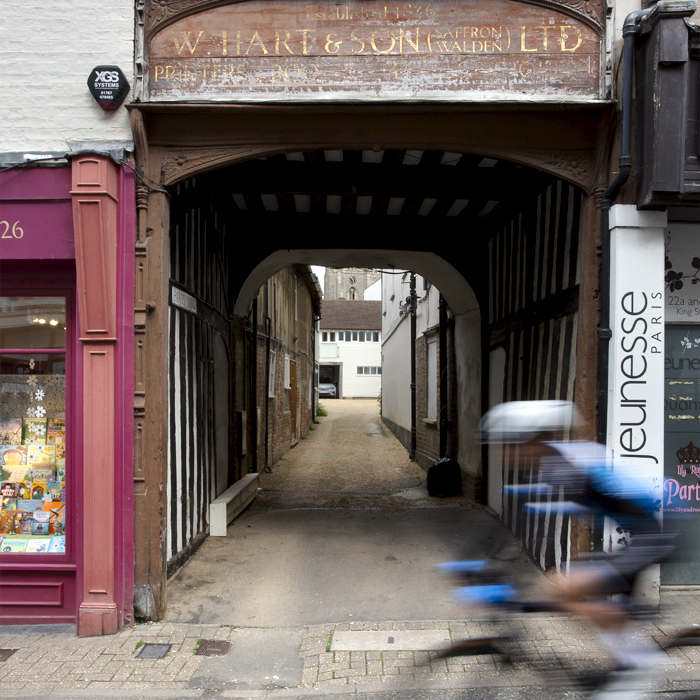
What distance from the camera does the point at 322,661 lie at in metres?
4.48

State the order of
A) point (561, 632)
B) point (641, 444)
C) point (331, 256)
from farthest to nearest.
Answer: point (331, 256)
point (641, 444)
point (561, 632)

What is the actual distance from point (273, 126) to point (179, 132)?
80 cm

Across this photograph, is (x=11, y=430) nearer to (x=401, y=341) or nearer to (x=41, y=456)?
(x=41, y=456)

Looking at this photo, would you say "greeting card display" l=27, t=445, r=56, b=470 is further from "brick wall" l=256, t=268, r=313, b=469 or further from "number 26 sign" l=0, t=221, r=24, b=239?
"brick wall" l=256, t=268, r=313, b=469

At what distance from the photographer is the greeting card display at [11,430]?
17.9 ft

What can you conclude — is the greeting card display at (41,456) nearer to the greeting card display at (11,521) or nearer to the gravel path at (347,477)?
the greeting card display at (11,521)

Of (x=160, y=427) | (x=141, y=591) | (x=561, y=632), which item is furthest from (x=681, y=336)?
(x=141, y=591)

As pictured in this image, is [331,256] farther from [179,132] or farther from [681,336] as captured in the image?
[681,336]

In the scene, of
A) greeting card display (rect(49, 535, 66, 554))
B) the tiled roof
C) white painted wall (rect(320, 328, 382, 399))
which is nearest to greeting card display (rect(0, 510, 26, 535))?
greeting card display (rect(49, 535, 66, 554))

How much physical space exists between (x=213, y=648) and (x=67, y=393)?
241 centimetres

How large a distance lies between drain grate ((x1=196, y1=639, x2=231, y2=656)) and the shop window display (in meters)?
1.57

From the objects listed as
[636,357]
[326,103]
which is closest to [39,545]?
[326,103]

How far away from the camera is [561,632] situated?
15.8 feet

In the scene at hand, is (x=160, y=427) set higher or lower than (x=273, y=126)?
lower
